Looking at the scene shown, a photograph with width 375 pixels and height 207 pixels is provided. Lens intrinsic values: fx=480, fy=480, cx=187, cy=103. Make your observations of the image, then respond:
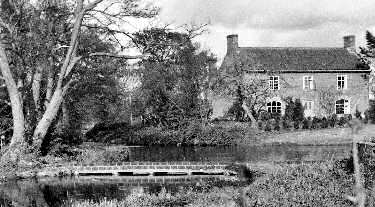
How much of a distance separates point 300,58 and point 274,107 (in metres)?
5.93

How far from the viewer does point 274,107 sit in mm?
43594

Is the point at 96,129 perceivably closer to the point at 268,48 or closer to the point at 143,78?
the point at 143,78

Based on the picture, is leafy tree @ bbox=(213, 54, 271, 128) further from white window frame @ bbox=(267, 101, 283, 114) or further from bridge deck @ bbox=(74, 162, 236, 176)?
bridge deck @ bbox=(74, 162, 236, 176)

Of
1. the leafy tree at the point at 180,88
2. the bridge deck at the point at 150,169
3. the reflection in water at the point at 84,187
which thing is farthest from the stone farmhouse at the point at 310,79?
Result: the reflection in water at the point at 84,187

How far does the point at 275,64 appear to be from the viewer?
44.4 m

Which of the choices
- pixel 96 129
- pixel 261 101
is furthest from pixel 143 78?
pixel 261 101

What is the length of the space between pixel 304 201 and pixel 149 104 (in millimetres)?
28345

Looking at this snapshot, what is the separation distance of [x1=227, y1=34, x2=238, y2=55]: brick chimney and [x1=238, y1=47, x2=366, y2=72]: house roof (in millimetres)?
613

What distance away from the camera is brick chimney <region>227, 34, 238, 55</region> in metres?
45.8

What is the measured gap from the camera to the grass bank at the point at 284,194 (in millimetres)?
11148

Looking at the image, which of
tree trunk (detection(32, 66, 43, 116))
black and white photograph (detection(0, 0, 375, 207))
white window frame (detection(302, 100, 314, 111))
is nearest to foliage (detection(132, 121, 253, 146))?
black and white photograph (detection(0, 0, 375, 207))

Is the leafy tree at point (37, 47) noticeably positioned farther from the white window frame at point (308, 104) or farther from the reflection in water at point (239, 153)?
the white window frame at point (308, 104)

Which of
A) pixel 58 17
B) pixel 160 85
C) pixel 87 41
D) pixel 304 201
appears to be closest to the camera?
pixel 304 201

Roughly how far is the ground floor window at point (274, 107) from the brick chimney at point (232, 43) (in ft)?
21.2
